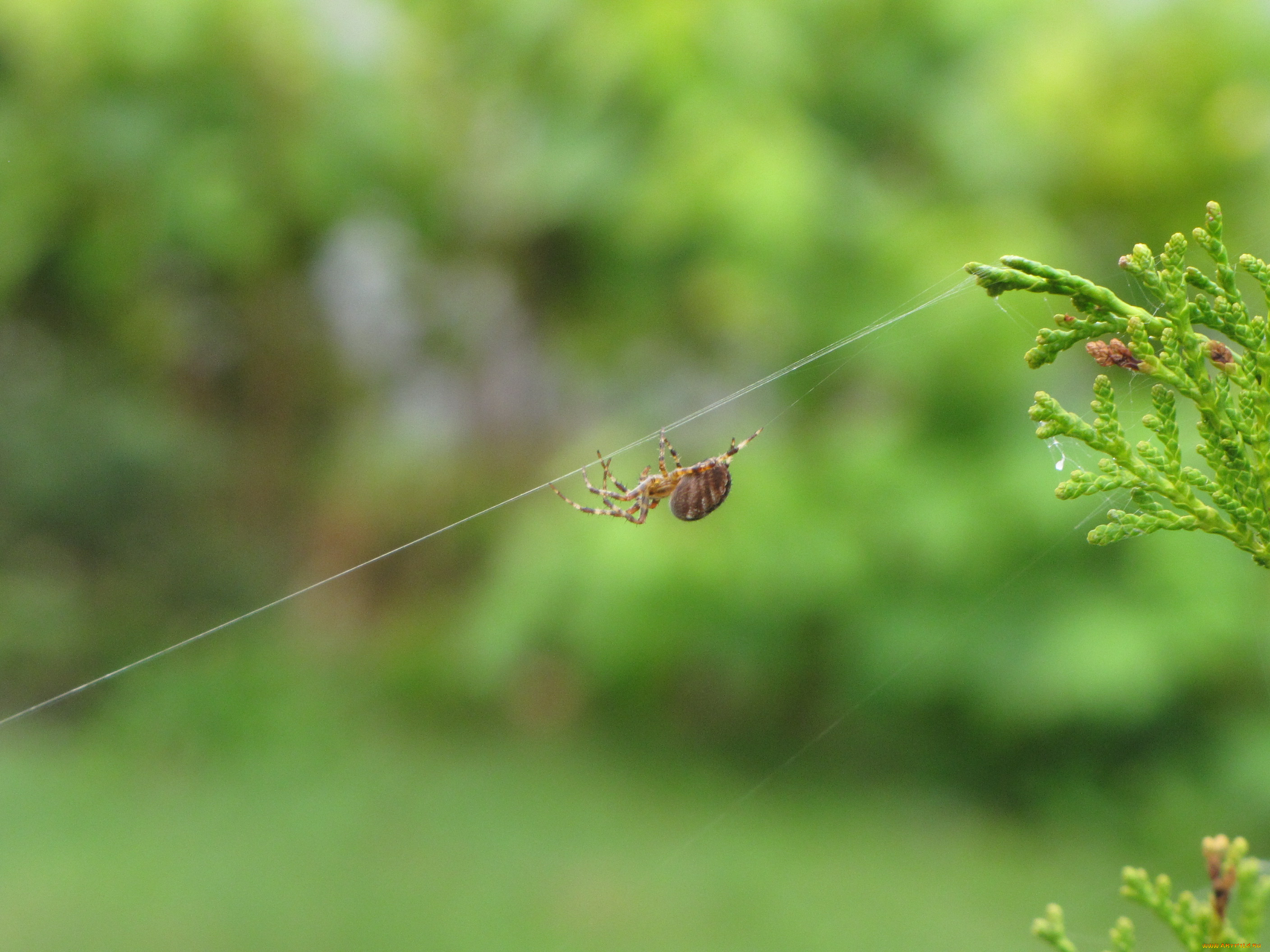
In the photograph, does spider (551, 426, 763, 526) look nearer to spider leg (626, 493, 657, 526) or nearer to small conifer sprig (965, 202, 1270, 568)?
spider leg (626, 493, 657, 526)

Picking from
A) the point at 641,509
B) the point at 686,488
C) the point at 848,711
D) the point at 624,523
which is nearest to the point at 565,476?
the point at 641,509

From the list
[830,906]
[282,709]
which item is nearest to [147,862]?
[282,709]

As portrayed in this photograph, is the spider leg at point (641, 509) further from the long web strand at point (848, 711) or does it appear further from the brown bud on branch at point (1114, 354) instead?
the long web strand at point (848, 711)

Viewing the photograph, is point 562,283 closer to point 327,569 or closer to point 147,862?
point 327,569

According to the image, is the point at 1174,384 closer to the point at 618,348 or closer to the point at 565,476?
the point at 565,476

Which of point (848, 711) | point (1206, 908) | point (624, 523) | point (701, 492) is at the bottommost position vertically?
point (1206, 908)

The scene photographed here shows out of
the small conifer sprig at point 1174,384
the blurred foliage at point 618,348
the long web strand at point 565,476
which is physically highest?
the blurred foliage at point 618,348

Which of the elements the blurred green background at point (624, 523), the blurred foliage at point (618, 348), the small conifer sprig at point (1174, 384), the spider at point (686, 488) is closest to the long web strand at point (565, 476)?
the spider at point (686, 488)
